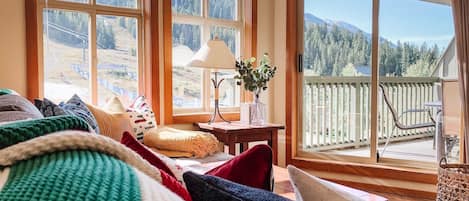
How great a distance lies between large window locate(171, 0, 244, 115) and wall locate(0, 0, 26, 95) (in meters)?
1.25

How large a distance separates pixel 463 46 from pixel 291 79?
5.08ft

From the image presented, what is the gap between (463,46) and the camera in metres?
3.35

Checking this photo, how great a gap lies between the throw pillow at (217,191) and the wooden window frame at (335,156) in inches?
131

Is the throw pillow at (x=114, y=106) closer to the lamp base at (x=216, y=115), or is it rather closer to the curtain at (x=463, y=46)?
the lamp base at (x=216, y=115)

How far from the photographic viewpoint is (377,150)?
4039 mm

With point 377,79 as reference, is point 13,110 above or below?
below

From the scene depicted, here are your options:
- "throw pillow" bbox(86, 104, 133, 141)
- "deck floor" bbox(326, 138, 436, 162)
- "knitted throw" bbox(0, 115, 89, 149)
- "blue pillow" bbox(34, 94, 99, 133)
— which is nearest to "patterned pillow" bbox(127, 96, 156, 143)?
"throw pillow" bbox(86, 104, 133, 141)

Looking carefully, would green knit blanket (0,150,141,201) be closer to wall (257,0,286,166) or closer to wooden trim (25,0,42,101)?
wooden trim (25,0,42,101)

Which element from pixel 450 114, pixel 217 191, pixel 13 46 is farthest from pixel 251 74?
pixel 217 191

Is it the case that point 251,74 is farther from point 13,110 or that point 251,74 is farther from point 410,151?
point 13,110

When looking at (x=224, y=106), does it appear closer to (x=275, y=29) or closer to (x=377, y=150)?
(x=275, y=29)

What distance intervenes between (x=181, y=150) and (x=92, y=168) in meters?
2.69

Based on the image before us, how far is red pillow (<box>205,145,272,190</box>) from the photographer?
995 millimetres

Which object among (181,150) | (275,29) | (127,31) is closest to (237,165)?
(181,150)
